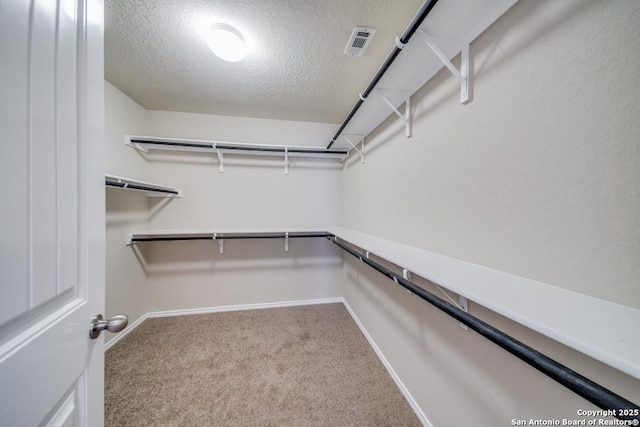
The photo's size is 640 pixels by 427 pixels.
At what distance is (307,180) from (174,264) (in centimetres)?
183

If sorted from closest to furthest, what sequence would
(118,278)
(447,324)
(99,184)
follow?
(99,184) → (447,324) → (118,278)

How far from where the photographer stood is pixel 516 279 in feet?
2.53

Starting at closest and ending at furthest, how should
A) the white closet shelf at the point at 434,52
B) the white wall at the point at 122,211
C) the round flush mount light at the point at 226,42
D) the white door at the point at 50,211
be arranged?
the white door at the point at 50,211, the white closet shelf at the point at 434,52, the round flush mount light at the point at 226,42, the white wall at the point at 122,211

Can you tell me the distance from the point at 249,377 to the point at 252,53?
2.34 metres

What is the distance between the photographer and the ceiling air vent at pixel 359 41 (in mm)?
1287

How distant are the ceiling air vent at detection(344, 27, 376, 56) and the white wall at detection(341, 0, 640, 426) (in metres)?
0.49

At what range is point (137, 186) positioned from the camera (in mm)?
1816

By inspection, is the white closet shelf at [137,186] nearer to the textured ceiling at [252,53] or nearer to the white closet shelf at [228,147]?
the white closet shelf at [228,147]

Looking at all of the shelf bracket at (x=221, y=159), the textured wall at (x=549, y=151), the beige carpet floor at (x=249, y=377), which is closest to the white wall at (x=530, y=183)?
the textured wall at (x=549, y=151)

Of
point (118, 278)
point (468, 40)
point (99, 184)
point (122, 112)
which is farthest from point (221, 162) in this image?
point (468, 40)

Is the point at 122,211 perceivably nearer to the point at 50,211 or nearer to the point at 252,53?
the point at 252,53

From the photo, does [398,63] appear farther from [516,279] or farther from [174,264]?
[174,264]

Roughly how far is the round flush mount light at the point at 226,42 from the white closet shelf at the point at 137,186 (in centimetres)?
103

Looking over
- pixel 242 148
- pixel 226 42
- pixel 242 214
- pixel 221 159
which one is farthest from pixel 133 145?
pixel 226 42
